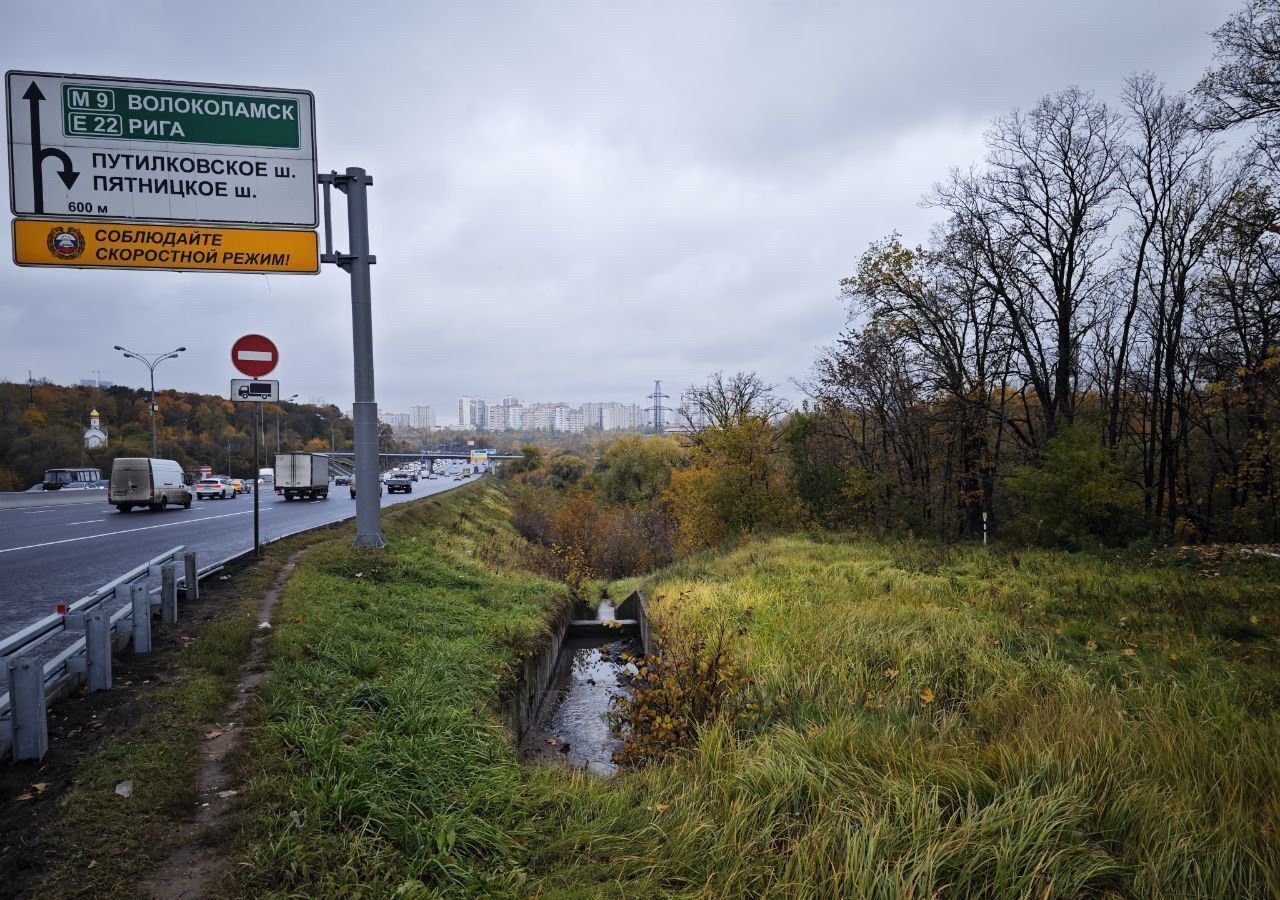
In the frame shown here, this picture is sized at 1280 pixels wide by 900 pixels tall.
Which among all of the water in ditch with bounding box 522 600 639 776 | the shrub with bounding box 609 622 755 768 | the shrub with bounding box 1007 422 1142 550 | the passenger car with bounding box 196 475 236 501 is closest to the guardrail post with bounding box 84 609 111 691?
the water in ditch with bounding box 522 600 639 776

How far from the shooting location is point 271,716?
4.86m

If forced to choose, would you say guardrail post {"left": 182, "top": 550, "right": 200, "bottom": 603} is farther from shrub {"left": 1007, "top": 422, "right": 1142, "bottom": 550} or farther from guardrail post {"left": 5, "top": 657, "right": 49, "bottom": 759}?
shrub {"left": 1007, "top": 422, "right": 1142, "bottom": 550}

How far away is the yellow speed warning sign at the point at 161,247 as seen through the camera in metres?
8.93

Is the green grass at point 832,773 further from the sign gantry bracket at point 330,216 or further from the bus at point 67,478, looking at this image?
the bus at point 67,478

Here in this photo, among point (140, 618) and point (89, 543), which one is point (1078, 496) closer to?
point (140, 618)

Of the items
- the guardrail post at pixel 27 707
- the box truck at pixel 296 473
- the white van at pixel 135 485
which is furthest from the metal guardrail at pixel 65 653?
the box truck at pixel 296 473

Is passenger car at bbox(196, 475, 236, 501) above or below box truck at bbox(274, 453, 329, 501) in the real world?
below

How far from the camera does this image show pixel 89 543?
13.1 m

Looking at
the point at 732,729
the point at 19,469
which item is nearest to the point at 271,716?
the point at 732,729

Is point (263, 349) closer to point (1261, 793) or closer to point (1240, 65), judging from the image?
point (1261, 793)

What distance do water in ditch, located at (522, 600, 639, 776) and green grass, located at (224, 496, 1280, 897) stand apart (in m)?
1.30

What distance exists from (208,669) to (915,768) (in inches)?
214

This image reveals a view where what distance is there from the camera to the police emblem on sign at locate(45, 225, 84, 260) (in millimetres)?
8961

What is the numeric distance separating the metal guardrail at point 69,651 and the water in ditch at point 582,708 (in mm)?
3710
